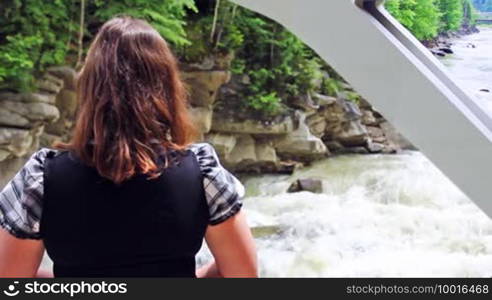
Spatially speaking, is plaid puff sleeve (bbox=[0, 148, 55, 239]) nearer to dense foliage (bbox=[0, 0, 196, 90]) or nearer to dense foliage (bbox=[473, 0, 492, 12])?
dense foliage (bbox=[473, 0, 492, 12])

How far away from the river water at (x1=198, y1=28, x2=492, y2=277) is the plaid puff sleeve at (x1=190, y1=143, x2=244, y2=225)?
2.78 m

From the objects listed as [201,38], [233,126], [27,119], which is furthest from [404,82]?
[233,126]

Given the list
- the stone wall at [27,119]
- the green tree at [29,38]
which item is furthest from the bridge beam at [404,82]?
the green tree at [29,38]

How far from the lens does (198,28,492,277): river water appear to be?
4211 mm

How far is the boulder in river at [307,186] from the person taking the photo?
588 centimetres

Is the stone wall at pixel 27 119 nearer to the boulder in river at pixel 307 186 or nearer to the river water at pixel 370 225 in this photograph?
the river water at pixel 370 225

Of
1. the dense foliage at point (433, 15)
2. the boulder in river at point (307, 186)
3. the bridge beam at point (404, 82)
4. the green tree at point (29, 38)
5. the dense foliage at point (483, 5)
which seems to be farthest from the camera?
the boulder in river at point (307, 186)

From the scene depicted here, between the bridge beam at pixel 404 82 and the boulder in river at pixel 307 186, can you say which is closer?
the bridge beam at pixel 404 82

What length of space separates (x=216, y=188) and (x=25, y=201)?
24 cm

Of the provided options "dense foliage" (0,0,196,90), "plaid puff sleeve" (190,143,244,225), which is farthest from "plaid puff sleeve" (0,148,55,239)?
"dense foliage" (0,0,196,90)

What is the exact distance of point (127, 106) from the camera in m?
0.73

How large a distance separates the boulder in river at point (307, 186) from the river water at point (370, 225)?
0.27 ft

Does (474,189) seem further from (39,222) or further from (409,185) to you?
(409,185)

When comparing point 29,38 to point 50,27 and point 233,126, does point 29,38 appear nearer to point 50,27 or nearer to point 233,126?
point 50,27
